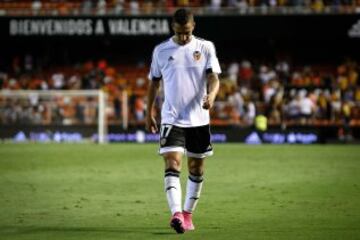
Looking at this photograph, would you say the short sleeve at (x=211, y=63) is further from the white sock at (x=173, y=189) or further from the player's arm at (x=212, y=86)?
the white sock at (x=173, y=189)

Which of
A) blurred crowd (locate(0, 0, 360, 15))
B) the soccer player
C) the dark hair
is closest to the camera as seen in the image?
the dark hair

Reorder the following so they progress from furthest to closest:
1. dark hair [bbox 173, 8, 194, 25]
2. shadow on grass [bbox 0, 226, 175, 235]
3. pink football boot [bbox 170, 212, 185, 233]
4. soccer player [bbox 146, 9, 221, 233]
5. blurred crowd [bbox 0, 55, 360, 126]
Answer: blurred crowd [bbox 0, 55, 360, 126], soccer player [bbox 146, 9, 221, 233], shadow on grass [bbox 0, 226, 175, 235], dark hair [bbox 173, 8, 194, 25], pink football boot [bbox 170, 212, 185, 233]

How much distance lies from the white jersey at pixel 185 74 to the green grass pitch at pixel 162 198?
1.19 meters

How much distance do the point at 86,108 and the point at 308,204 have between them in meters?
22.2

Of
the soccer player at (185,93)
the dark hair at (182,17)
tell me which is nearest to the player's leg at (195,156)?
the soccer player at (185,93)

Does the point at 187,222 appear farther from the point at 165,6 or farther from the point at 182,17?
the point at 165,6

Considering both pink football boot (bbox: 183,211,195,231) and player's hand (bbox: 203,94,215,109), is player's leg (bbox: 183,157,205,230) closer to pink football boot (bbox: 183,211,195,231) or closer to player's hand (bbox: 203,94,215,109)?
pink football boot (bbox: 183,211,195,231)

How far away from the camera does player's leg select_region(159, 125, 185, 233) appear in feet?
28.9

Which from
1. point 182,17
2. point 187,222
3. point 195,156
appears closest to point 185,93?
point 195,156

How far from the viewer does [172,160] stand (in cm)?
889

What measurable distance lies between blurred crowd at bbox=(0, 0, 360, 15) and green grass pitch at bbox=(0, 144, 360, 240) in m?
14.7

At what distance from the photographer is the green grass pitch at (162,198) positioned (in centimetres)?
902

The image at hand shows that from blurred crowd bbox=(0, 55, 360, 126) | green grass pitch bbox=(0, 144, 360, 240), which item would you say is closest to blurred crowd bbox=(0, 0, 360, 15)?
blurred crowd bbox=(0, 55, 360, 126)

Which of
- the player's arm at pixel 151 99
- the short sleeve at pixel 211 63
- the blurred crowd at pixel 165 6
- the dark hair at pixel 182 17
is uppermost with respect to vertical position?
the dark hair at pixel 182 17
